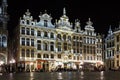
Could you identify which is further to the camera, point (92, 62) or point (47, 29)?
point (92, 62)

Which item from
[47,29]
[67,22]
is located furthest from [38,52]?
[67,22]

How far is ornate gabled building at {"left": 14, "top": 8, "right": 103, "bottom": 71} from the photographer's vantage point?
5206cm

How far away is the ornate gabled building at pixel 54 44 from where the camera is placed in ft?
171

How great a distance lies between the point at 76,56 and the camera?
6119 centimetres

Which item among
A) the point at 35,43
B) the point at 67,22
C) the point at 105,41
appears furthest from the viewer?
the point at 105,41

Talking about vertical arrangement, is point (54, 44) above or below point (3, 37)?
below

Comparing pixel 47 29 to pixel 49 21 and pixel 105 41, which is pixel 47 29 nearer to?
pixel 49 21

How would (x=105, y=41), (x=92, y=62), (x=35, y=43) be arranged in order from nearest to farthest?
(x=35, y=43), (x=92, y=62), (x=105, y=41)

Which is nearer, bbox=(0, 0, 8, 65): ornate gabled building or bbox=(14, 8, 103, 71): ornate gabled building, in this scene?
bbox=(0, 0, 8, 65): ornate gabled building

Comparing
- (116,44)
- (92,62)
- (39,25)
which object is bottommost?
(92,62)

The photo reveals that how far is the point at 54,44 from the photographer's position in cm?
5703

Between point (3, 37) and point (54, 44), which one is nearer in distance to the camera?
point (3, 37)

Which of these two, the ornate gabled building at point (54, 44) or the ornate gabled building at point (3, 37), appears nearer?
the ornate gabled building at point (3, 37)

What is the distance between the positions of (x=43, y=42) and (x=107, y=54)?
69.9 feet
